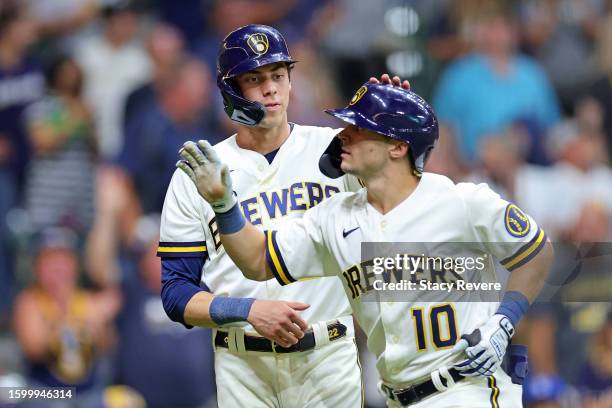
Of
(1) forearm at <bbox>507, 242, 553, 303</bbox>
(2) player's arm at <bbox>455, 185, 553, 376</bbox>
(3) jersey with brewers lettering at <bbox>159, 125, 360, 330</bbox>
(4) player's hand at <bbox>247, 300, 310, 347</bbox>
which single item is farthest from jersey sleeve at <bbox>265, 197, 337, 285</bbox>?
(1) forearm at <bbox>507, 242, 553, 303</bbox>

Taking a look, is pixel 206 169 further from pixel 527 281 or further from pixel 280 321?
pixel 527 281

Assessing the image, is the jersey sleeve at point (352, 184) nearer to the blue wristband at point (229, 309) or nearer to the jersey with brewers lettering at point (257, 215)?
the jersey with brewers lettering at point (257, 215)

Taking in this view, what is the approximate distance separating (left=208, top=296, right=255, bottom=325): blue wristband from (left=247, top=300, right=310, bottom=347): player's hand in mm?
82

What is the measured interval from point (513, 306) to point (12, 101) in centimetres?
588

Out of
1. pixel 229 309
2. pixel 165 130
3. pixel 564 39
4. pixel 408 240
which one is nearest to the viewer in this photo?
pixel 408 240

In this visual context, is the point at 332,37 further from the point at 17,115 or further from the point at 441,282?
the point at 441,282

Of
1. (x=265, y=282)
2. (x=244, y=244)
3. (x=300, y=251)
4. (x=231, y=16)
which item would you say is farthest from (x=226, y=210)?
(x=231, y=16)

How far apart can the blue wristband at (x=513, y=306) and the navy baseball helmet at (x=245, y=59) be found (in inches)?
51.0

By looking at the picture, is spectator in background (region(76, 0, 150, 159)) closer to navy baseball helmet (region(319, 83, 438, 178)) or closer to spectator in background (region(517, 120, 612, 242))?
spectator in background (region(517, 120, 612, 242))

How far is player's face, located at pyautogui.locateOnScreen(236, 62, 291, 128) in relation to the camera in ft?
15.8

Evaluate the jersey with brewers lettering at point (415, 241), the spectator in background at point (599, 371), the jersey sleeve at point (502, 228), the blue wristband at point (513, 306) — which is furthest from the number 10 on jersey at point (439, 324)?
the spectator in background at point (599, 371)

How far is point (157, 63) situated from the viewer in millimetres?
9031

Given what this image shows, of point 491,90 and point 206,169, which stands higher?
point 491,90

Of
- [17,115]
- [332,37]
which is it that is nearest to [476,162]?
[332,37]
